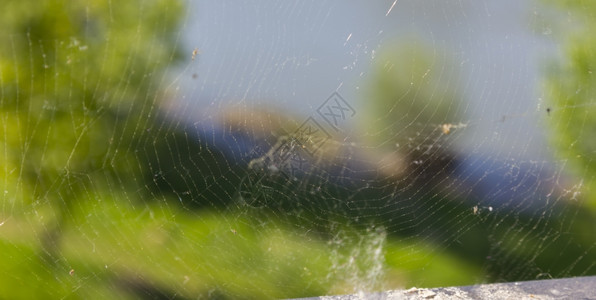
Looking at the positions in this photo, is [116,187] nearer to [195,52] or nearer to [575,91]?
[195,52]

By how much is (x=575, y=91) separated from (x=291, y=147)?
0.99 metres

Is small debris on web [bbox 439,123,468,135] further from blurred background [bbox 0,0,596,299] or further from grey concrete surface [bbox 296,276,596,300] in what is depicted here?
grey concrete surface [bbox 296,276,596,300]

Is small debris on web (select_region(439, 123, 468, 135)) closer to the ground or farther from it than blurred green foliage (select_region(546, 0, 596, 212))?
closer to the ground

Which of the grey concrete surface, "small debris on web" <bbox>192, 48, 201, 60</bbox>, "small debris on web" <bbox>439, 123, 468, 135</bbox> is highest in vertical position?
"small debris on web" <bbox>192, 48, 201, 60</bbox>

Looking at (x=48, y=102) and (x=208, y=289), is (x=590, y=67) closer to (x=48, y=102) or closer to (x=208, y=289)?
(x=208, y=289)

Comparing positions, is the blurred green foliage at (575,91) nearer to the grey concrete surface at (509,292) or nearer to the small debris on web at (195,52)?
the grey concrete surface at (509,292)

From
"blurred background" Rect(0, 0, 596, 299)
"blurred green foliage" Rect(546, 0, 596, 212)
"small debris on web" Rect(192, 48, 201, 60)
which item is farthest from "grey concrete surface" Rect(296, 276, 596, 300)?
"small debris on web" Rect(192, 48, 201, 60)

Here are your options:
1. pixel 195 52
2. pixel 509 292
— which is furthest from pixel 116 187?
pixel 509 292

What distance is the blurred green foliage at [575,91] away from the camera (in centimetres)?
176

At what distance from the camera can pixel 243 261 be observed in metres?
1.66

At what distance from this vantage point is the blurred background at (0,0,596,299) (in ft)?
4.76

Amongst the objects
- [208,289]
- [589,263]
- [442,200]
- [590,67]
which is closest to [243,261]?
[208,289]

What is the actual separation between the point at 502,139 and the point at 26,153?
1462mm

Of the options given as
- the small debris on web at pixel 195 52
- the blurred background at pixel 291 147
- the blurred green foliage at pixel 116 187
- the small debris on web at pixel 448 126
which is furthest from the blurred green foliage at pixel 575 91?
the small debris on web at pixel 195 52
